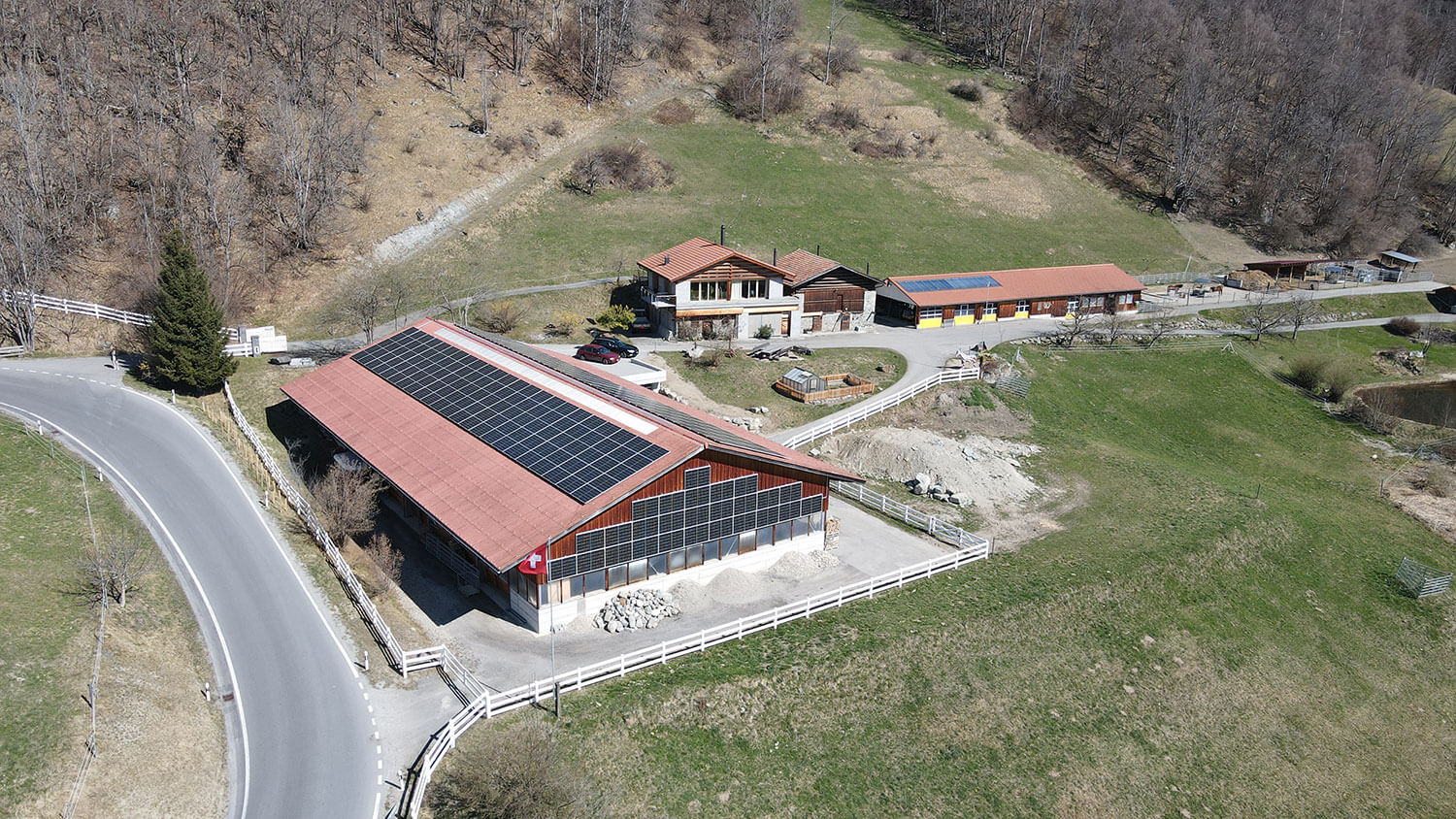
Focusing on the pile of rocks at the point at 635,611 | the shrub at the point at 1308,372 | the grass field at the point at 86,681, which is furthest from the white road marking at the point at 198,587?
the shrub at the point at 1308,372

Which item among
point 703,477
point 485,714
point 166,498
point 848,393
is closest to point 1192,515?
point 848,393

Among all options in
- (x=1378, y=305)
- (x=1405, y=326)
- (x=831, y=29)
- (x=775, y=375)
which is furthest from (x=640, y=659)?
(x=831, y=29)

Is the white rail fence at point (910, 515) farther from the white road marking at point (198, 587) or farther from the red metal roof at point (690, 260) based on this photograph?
the white road marking at point (198, 587)

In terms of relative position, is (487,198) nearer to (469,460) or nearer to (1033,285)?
(1033,285)

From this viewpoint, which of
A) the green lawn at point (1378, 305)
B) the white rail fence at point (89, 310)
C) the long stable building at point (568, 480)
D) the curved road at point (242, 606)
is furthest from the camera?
the green lawn at point (1378, 305)

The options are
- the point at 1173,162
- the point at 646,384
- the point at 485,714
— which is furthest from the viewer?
the point at 1173,162

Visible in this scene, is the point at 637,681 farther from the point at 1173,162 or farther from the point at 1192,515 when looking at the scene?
the point at 1173,162
